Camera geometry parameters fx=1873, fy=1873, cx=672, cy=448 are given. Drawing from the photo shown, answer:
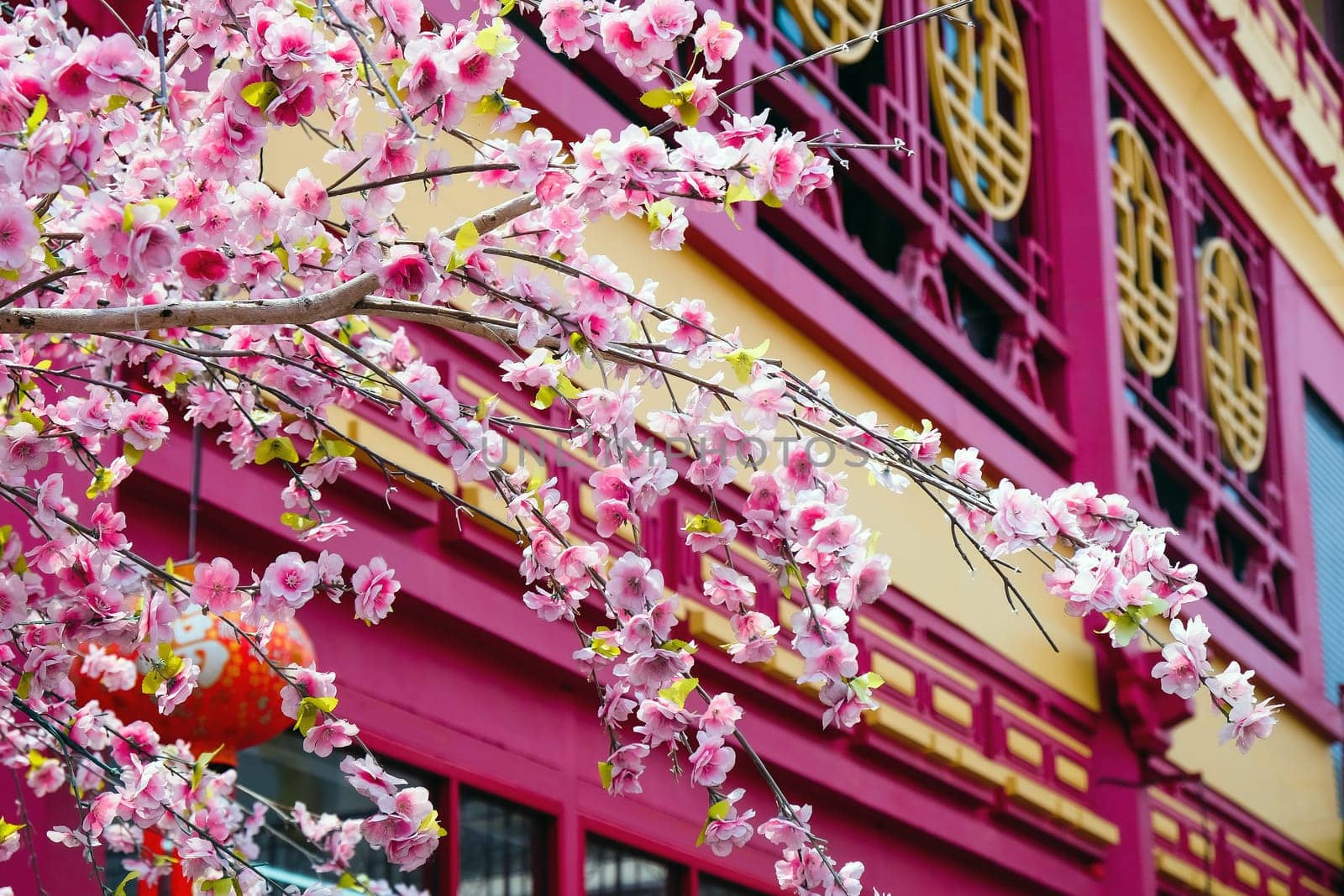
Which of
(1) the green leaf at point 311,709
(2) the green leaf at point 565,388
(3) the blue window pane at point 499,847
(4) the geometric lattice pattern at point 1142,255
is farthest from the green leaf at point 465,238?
(4) the geometric lattice pattern at point 1142,255

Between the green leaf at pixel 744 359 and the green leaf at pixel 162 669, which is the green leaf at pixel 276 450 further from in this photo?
the green leaf at pixel 744 359

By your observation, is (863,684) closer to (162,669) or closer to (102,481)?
(162,669)

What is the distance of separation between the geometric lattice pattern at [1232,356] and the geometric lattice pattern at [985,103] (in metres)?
2.46

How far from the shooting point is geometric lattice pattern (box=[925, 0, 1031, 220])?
9.43 metres

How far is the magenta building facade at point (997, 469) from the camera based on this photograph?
18.9 feet

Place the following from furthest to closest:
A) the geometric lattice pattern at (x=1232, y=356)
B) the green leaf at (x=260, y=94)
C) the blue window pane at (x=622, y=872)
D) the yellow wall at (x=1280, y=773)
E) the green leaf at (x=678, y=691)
Result: the geometric lattice pattern at (x=1232, y=356) → the yellow wall at (x=1280, y=773) → the blue window pane at (x=622, y=872) → the green leaf at (x=678, y=691) → the green leaf at (x=260, y=94)

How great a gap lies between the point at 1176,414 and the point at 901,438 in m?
8.78

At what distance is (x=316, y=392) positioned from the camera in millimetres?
3789

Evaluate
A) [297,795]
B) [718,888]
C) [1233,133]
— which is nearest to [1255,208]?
[1233,133]

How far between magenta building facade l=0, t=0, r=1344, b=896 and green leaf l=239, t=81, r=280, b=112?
7.38ft

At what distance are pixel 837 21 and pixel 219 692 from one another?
18.0 ft

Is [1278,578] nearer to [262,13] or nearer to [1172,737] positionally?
[1172,737]

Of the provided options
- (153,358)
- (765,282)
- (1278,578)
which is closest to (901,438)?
(153,358)

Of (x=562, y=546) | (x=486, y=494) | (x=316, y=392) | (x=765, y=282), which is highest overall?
(x=765, y=282)
